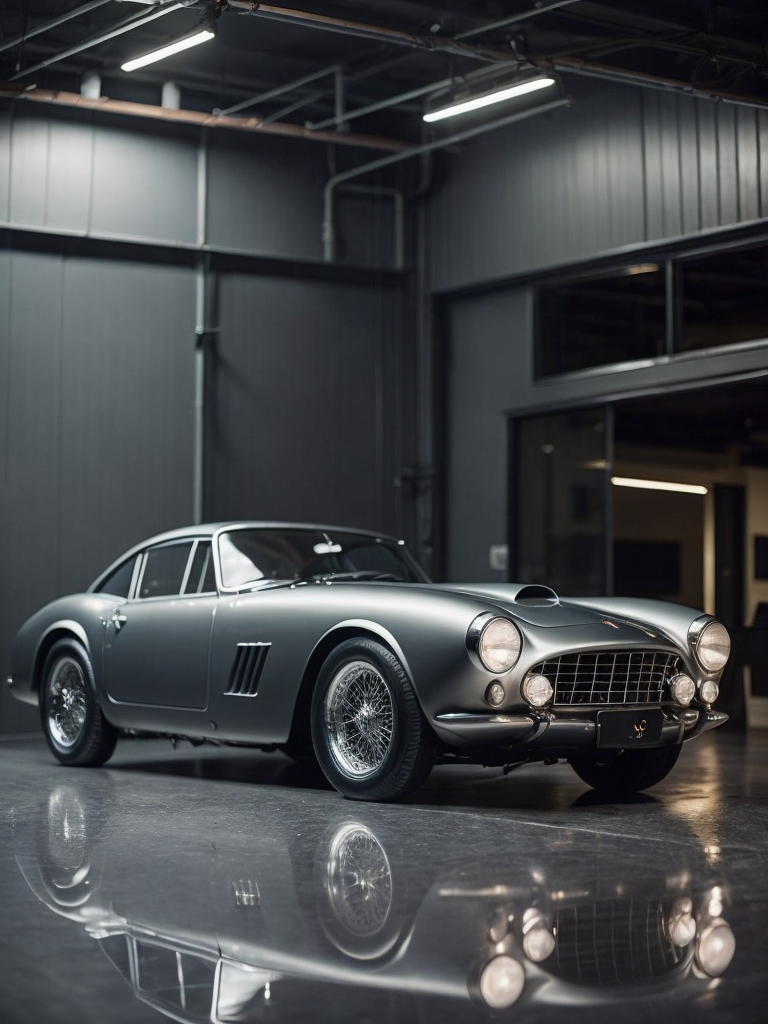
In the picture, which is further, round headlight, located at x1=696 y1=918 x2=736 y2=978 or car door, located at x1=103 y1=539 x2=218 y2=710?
car door, located at x1=103 y1=539 x2=218 y2=710

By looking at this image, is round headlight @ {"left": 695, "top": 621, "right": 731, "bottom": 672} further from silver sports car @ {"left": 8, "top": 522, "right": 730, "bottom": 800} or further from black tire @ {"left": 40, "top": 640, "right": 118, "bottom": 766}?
black tire @ {"left": 40, "top": 640, "right": 118, "bottom": 766}

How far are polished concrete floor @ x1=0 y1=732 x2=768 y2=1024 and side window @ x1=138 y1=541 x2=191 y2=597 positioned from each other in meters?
1.34

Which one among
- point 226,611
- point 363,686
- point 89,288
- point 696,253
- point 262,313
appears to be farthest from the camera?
point 262,313

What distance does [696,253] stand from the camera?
1084 cm

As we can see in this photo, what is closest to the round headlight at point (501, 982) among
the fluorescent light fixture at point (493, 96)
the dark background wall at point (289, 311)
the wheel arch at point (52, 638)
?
the wheel arch at point (52, 638)

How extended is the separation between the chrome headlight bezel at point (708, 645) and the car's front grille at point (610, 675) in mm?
182

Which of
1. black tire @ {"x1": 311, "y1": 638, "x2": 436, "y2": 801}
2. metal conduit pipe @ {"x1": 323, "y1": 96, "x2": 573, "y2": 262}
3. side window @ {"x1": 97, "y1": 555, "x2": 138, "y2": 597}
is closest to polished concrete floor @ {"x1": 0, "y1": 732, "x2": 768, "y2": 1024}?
black tire @ {"x1": 311, "y1": 638, "x2": 436, "y2": 801}

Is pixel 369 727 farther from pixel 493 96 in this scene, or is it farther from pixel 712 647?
pixel 493 96

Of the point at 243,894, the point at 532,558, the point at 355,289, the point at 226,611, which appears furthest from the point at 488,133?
the point at 243,894

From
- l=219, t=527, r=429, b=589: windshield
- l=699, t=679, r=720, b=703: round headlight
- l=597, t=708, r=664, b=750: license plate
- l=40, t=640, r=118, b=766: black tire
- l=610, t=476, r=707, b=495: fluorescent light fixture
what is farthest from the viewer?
l=610, t=476, r=707, b=495: fluorescent light fixture

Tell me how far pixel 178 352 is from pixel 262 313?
0.92 metres

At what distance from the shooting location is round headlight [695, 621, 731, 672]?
642 cm

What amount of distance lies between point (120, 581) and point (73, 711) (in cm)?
80

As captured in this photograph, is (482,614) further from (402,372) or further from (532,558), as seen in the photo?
(402,372)
